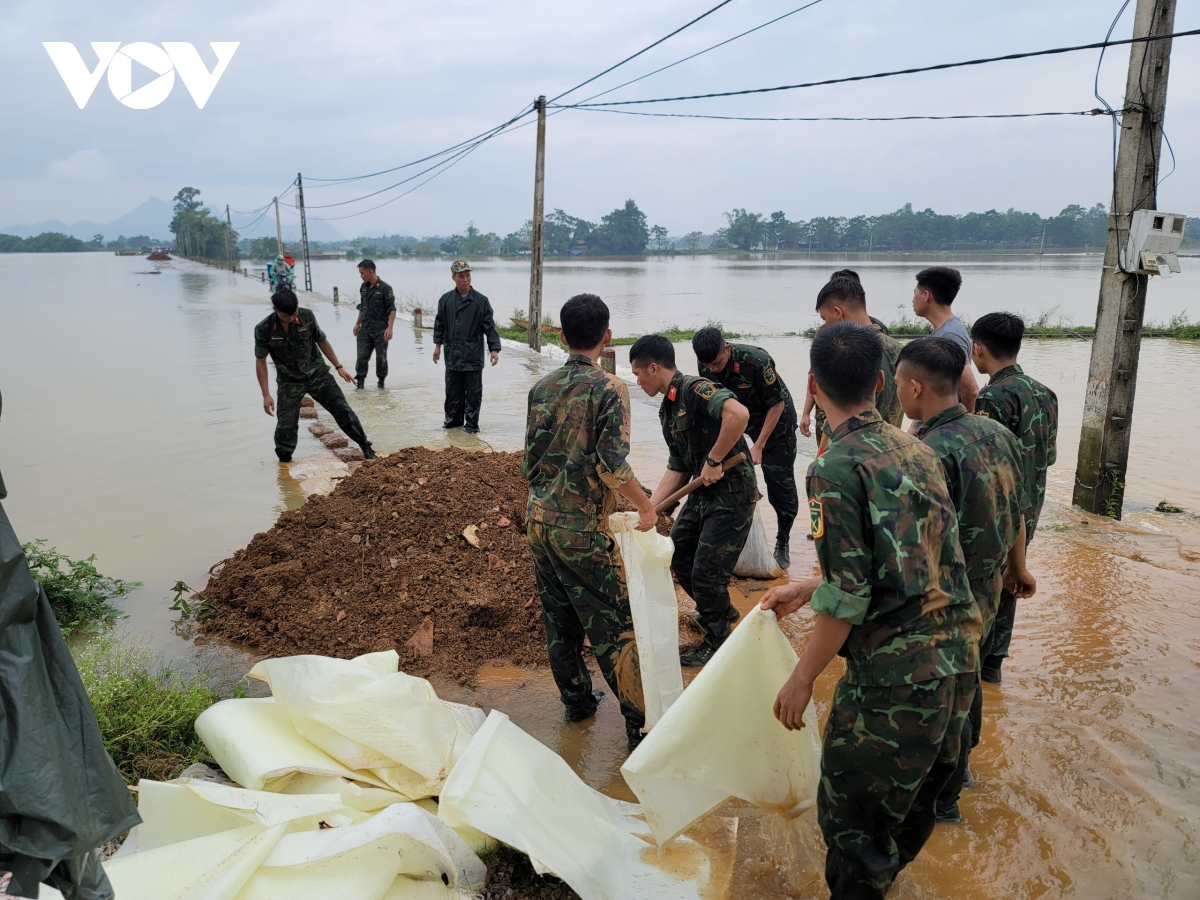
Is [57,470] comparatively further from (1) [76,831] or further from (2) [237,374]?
(1) [76,831]

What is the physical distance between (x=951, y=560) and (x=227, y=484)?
701 cm

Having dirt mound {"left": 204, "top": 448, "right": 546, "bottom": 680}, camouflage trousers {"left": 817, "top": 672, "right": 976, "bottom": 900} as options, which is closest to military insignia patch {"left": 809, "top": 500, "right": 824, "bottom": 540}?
camouflage trousers {"left": 817, "top": 672, "right": 976, "bottom": 900}

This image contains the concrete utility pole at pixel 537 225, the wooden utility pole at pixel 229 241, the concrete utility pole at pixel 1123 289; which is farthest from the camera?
the wooden utility pole at pixel 229 241

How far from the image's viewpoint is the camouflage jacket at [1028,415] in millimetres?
3416

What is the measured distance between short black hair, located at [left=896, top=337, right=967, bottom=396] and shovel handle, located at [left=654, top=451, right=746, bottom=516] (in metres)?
1.30

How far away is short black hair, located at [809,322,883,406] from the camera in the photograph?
214cm

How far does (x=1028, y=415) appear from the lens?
3.41 metres

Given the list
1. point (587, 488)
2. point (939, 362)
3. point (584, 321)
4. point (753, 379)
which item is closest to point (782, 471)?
point (753, 379)

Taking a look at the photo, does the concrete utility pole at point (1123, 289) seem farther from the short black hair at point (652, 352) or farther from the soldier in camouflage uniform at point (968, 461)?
the soldier in camouflage uniform at point (968, 461)

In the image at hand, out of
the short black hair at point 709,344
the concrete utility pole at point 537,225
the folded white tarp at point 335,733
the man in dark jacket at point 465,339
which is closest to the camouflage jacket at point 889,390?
the short black hair at point 709,344

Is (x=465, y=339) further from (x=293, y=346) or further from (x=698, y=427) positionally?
(x=698, y=427)

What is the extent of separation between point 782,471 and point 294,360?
4.46 m

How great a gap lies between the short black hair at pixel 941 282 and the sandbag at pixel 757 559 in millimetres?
1663

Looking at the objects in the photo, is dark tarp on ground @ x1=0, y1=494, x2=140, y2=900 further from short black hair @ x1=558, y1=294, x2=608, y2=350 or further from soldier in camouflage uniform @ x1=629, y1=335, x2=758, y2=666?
soldier in camouflage uniform @ x1=629, y1=335, x2=758, y2=666
